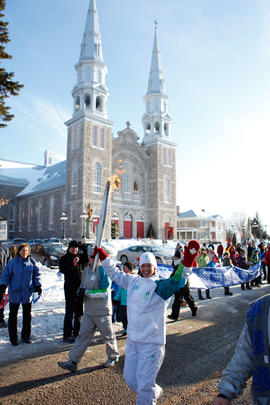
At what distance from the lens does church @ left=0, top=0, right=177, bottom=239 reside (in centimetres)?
3512

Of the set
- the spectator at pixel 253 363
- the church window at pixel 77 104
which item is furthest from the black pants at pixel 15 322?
the church window at pixel 77 104

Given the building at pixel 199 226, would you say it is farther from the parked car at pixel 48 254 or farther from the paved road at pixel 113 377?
the paved road at pixel 113 377

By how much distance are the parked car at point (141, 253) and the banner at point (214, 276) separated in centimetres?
674

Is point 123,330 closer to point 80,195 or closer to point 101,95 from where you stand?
point 80,195

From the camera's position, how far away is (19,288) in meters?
5.64

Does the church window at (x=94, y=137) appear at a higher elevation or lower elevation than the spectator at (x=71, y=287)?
higher

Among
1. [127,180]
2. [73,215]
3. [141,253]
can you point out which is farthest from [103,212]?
[127,180]

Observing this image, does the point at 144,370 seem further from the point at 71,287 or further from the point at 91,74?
the point at 91,74

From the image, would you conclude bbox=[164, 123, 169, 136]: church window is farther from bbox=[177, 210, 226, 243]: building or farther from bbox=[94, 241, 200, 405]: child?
bbox=[94, 241, 200, 405]: child

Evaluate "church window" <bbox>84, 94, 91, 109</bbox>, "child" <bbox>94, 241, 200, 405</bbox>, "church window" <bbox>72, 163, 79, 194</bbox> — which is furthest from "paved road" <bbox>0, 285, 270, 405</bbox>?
"church window" <bbox>84, 94, 91, 109</bbox>

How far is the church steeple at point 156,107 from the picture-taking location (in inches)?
1773

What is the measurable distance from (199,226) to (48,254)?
48.0 meters

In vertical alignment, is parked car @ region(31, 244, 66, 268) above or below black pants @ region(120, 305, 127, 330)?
above

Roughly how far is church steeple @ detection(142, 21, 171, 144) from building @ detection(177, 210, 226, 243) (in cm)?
2261
